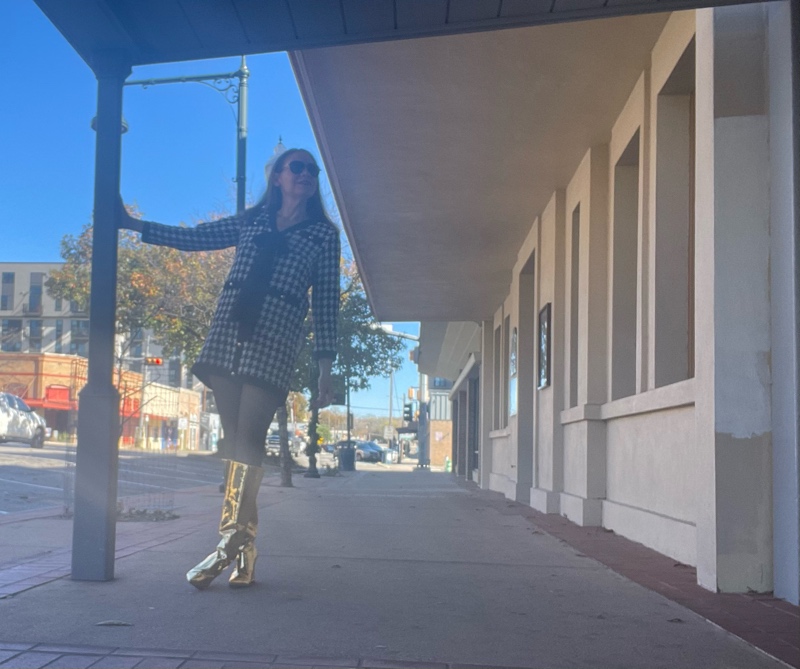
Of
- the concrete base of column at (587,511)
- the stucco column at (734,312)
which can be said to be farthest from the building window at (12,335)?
the stucco column at (734,312)

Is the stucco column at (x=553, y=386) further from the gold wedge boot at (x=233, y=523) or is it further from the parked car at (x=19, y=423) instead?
the parked car at (x=19, y=423)

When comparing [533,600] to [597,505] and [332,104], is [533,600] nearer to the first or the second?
[597,505]

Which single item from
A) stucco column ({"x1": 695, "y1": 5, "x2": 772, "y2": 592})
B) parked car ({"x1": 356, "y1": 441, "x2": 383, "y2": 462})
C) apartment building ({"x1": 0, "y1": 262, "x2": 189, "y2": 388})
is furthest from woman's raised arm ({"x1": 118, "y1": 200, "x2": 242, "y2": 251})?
parked car ({"x1": 356, "y1": 441, "x2": 383, "y2": 462})

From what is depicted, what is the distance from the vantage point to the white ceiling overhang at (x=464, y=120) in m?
6.97

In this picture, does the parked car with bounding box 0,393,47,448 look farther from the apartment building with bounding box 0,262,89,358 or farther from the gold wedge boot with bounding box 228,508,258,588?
the gold wedge boot with bounding box 228,508,258,588

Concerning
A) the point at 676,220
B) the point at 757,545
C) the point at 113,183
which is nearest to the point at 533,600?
the point at 757,545

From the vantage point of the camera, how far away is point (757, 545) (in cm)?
430

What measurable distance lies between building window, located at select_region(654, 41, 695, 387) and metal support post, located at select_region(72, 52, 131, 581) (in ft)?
13.0

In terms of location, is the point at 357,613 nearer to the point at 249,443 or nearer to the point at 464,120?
the point at 249,443

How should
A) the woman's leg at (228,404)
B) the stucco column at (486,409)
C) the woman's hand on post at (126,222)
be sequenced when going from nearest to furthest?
the woman's leg at (228,404), the woman's hand on post at (126,222), the stucco column at (486,409)

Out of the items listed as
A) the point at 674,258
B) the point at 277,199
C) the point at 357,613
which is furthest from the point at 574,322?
the point at 357,613

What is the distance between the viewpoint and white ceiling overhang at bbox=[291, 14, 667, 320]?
22.9 feet

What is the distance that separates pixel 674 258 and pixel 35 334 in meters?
35.4

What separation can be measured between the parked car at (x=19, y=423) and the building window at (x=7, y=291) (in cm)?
579
